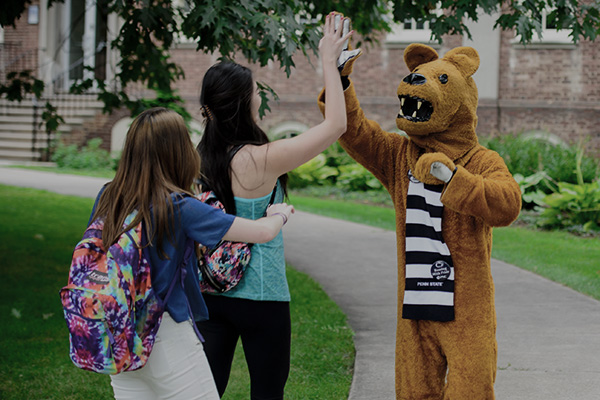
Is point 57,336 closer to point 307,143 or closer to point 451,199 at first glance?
point 307,143

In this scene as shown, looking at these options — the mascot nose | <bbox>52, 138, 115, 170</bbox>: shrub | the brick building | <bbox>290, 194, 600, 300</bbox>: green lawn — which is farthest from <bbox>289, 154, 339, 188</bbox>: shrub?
the mascot nose

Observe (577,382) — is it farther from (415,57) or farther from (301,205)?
(301,205)

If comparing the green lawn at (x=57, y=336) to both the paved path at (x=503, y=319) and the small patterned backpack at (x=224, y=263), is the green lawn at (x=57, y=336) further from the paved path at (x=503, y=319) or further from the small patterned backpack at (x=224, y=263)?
the small patterned backpack at (x=224, y=263)

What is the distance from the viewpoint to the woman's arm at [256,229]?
2584 millimetres

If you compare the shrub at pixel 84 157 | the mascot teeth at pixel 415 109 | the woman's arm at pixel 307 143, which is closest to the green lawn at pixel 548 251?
the mascot teeth at pixel 415 109

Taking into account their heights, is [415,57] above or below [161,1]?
below

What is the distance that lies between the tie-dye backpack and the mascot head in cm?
130

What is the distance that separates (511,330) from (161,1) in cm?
Answer: 402

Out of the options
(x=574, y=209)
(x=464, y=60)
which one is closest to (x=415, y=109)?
(x=464, y=60)

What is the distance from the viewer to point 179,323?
2594 mm

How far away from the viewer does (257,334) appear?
116 inches

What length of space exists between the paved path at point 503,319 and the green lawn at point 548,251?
0.25 metres

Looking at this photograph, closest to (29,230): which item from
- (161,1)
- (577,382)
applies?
(161,1)

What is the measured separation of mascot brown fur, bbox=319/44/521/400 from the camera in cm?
294
